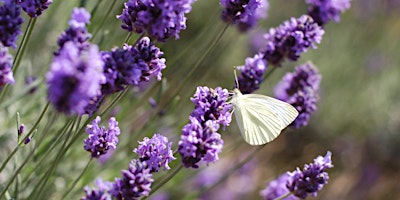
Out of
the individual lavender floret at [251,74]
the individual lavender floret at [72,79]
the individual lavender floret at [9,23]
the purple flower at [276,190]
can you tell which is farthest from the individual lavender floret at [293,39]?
the individual lavender floret at [72,79]

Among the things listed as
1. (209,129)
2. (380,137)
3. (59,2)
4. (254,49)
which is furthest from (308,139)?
(209,129)

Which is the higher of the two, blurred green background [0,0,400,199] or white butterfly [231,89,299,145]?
blurred green background [0,0,400,199]

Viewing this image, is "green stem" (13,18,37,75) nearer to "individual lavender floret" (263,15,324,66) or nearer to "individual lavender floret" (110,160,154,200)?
"individual lavender floret" (110,160,154,200)

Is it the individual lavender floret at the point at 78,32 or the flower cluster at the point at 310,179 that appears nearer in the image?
the individual lavender floret at the point at 78,32

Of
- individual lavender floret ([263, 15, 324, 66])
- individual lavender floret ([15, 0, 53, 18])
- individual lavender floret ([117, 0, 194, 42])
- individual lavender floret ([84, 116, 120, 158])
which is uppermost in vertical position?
individual lavender floret ([263, 15, 324, 66])

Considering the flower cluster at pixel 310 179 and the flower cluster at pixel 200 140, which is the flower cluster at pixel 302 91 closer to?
the flower cluster at pixel 310 179

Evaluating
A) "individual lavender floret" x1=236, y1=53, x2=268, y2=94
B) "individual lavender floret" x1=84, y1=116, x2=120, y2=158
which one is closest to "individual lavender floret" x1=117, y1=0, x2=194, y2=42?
"individual lavender floret" x1=84, y1=116, x2=120, y2=158

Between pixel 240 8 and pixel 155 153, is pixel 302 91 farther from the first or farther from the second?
pixel 155 153
